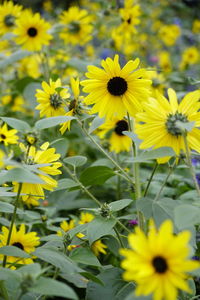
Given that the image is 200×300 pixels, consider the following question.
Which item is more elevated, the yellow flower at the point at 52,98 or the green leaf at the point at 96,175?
the yellow flower at the point at 52,98

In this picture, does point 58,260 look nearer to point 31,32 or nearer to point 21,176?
point 21,176

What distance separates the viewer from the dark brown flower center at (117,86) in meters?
0.96

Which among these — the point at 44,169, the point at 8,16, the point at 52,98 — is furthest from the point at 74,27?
the point at 44,169

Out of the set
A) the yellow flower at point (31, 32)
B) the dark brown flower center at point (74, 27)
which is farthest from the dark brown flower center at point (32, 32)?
the dark brown flower center at point (74, 27)

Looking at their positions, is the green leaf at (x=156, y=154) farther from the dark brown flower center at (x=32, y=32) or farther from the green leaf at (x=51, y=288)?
the dark brown flower center at (x=32, y=32)

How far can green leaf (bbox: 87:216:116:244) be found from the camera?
855mm

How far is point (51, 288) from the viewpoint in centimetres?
65

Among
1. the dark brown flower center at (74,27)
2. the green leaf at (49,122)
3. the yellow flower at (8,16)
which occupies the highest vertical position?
the dark brown flower center at (74,27)

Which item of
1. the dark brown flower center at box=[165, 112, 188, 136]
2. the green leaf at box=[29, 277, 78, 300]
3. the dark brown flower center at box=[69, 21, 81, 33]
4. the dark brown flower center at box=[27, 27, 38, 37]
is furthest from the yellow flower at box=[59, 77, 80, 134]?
the dark brown flower center at box=[69, 21, 81, 33]

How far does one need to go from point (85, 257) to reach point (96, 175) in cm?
26

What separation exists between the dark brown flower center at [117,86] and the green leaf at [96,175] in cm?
21

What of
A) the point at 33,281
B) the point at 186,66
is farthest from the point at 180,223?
the point at 186,66

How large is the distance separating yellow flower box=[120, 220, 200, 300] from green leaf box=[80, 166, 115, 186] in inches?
20.4

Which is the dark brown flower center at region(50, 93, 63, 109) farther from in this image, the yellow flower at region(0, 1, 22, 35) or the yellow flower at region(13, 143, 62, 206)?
the yellow flower at region(0, 1, 22, 35)
